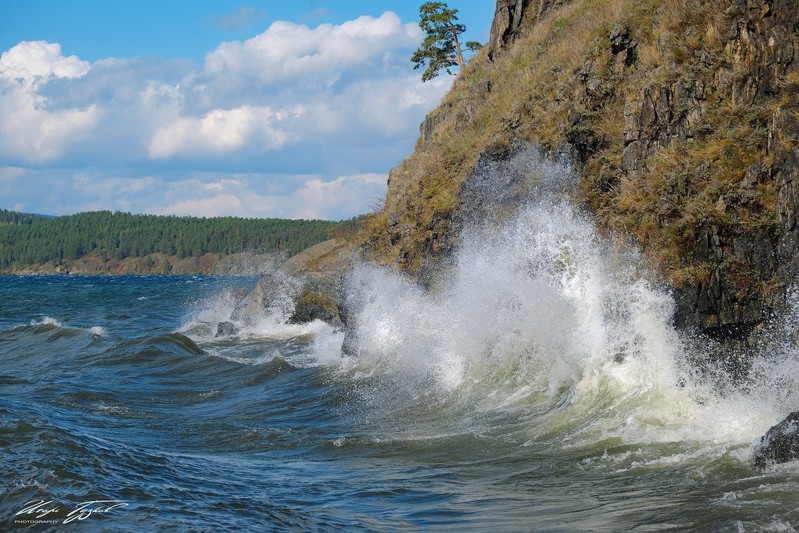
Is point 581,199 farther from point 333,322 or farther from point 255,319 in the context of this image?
point 255,319

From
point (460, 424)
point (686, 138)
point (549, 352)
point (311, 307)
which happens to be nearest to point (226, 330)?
point (311, 307)

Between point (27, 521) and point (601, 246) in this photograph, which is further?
point (601, 246)

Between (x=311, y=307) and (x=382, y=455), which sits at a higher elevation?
(x=311, y=307)

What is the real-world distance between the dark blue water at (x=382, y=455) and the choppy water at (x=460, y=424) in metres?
0.04

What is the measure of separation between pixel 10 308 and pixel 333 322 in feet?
103

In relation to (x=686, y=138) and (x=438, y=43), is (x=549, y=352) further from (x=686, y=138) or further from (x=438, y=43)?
(x=438, y=43)

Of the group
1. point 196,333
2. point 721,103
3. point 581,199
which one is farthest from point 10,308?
point 721,103

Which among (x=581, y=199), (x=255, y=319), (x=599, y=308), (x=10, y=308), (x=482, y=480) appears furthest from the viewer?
(x=10, y=308)

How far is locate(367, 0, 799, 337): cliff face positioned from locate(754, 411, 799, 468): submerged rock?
242 cm

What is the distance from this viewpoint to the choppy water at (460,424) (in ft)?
26.3

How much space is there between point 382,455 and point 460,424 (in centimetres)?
189

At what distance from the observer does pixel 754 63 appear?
12.1m

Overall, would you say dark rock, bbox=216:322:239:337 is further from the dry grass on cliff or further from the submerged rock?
the submerged rock

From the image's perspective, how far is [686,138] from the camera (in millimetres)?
12766
